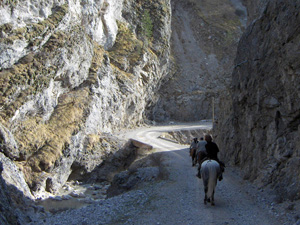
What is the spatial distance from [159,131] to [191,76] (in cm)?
1794

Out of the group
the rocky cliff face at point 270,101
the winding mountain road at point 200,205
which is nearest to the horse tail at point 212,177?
the winding mountain road at point 200,205

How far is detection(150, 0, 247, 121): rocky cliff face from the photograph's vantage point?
51594 mm

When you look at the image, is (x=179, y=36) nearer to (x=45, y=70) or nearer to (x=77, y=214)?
(x=45, y=70)

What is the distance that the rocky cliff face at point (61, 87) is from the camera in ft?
76.0

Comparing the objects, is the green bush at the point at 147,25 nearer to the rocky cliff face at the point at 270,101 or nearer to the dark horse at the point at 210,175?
the rocky cliff face at the point at 270,101

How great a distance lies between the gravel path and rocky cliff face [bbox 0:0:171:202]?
925cm

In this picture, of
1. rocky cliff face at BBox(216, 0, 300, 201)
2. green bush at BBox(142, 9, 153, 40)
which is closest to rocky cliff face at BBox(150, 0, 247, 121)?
green bush at BBox(142, 9, 153, 40)

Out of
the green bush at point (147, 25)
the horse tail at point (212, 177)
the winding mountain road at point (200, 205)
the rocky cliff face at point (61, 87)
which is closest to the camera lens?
the winding mountain road at point (200, 205)

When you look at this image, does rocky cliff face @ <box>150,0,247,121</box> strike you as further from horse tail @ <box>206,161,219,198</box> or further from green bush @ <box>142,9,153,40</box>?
horse tail @ <box>206,161,219,198</box>

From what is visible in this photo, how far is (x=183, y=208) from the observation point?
9.48 metres

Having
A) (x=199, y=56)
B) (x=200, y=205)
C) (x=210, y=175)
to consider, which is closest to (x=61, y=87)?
(x=200, y=205)

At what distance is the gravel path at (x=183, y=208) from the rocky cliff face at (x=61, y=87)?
9253 mm

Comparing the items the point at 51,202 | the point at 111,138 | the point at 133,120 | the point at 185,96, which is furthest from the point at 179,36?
the point at 51,202

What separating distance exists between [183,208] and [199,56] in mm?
51362
